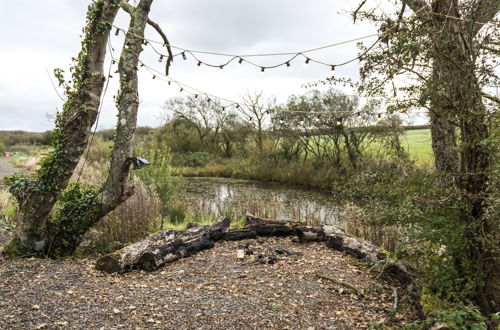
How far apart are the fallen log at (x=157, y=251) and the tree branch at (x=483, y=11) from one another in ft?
13.1

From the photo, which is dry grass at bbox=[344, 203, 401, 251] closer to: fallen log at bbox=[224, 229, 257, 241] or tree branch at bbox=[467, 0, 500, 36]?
fallen log at bbox=[224, 229, 257, 241]

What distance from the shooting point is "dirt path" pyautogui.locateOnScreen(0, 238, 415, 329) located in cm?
302

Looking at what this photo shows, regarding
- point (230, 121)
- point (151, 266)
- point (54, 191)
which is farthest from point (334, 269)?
point (230, 121)

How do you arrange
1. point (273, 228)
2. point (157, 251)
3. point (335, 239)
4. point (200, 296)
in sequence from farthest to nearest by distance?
point (273, 228)
point (335, 239)
point (157, 251)
point (200, 296)

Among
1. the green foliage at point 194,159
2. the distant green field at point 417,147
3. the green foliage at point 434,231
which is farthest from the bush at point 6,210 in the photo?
the green foliage at point 194,159

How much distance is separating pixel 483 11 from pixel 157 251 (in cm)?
412

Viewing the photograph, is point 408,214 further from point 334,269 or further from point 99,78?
point 99,78

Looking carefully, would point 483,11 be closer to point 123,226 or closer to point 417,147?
point 123,226

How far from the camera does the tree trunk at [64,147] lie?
451 centimetres

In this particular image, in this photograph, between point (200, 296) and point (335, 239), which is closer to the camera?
point (200, 296)

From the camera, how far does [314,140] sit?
14.4m

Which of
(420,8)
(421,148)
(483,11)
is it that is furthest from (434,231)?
(421,148)

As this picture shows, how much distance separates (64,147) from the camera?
452 centimetres

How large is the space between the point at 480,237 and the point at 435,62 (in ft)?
4.77
